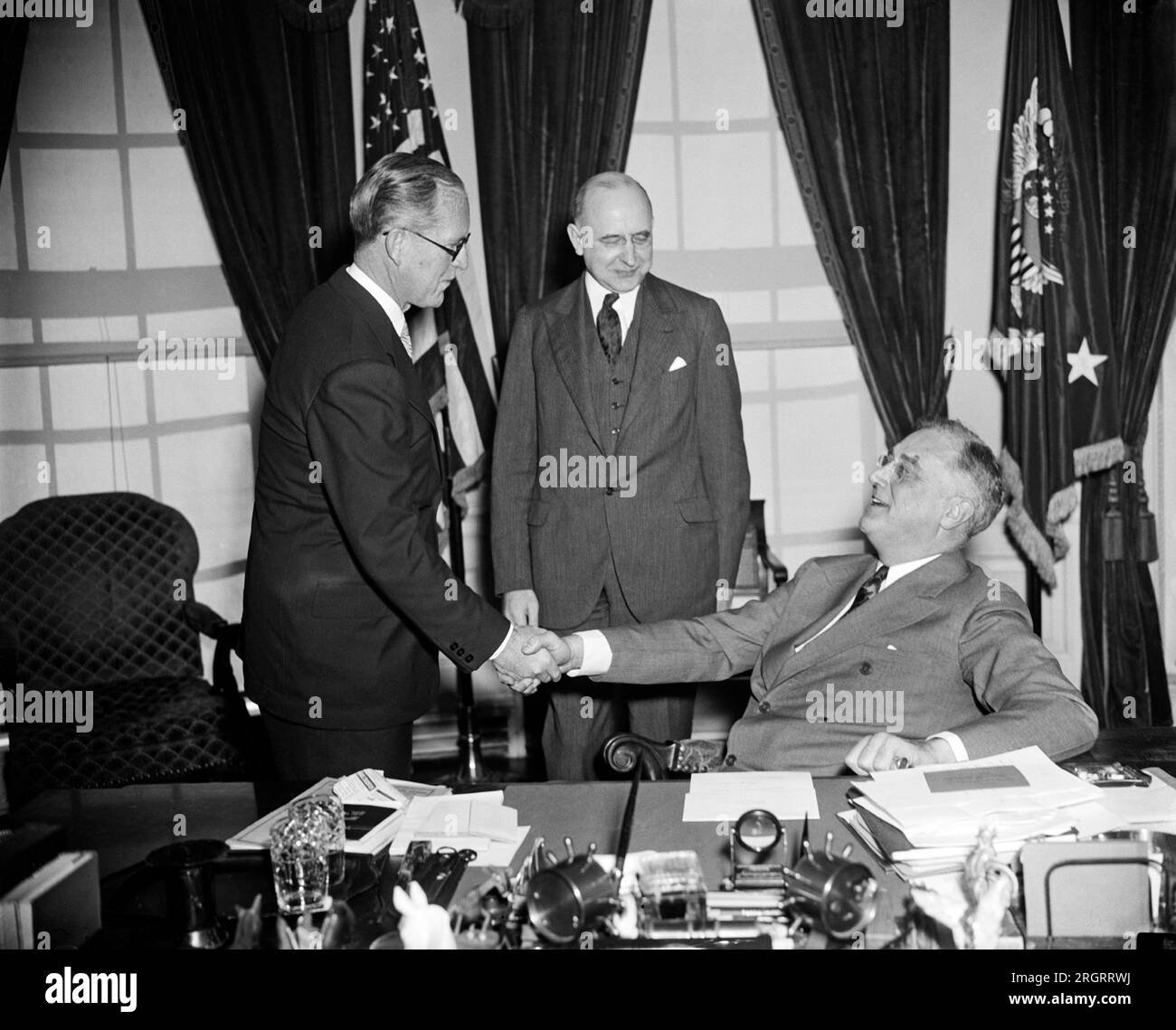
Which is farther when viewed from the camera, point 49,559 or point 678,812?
point 49,559

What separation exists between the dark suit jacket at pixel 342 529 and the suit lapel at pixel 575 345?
3.02 feet

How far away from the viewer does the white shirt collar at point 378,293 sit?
2.51 metres

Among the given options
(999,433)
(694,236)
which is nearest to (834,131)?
(694,236)

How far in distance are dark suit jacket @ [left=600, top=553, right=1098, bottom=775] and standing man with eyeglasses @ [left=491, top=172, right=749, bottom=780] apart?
82cm

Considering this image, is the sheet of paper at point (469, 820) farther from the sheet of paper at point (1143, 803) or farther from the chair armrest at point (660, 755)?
the sheet of paper at point (1143, 803)

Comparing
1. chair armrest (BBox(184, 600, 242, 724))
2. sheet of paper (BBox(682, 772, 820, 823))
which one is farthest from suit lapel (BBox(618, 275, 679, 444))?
sheet of paper (BBox(682, 772, 820, 823))

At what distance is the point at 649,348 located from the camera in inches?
133

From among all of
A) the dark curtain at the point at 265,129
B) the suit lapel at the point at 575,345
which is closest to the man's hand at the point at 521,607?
the suit lapel at the point at 575,345

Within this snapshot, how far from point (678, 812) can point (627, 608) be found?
5.09 ft

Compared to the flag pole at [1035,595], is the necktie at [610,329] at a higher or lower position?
higher

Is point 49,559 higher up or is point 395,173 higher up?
point 395,173
